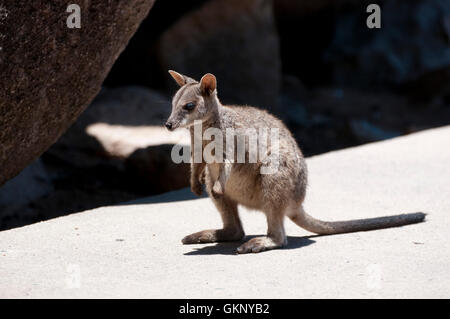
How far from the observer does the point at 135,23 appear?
6281 millimetres

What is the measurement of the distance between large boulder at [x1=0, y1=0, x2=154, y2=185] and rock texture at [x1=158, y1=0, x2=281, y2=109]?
15.0 ft

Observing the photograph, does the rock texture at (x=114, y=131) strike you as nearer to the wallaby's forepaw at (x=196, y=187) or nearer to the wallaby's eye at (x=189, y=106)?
the wallaby's forepaw at (x=196, y=187)

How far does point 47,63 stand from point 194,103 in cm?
134

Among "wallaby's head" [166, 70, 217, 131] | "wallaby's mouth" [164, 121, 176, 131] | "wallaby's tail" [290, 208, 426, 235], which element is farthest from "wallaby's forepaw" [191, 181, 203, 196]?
"wallaby's tail" [290, 208, 426, 235]

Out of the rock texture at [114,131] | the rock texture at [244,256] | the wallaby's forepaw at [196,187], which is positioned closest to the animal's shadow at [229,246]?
the rock texture at [244,256]

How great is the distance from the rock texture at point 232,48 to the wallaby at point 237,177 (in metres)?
5.60

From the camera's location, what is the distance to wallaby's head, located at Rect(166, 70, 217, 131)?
496 centimetres

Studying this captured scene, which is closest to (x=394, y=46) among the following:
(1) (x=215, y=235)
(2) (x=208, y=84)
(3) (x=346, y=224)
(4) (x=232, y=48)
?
(4) (x=232, y=48)

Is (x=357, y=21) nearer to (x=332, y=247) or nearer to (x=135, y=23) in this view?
(x=135, y=23)

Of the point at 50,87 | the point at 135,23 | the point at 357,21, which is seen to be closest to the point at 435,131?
the point at 135,23

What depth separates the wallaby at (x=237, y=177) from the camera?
502 centimetres

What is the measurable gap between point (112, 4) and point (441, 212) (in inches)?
123

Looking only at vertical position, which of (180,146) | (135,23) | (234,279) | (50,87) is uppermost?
(135,23)

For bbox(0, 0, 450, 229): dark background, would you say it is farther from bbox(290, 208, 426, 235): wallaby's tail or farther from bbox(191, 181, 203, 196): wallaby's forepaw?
bbox(290, 208, 426, 235): wallaby's tail
